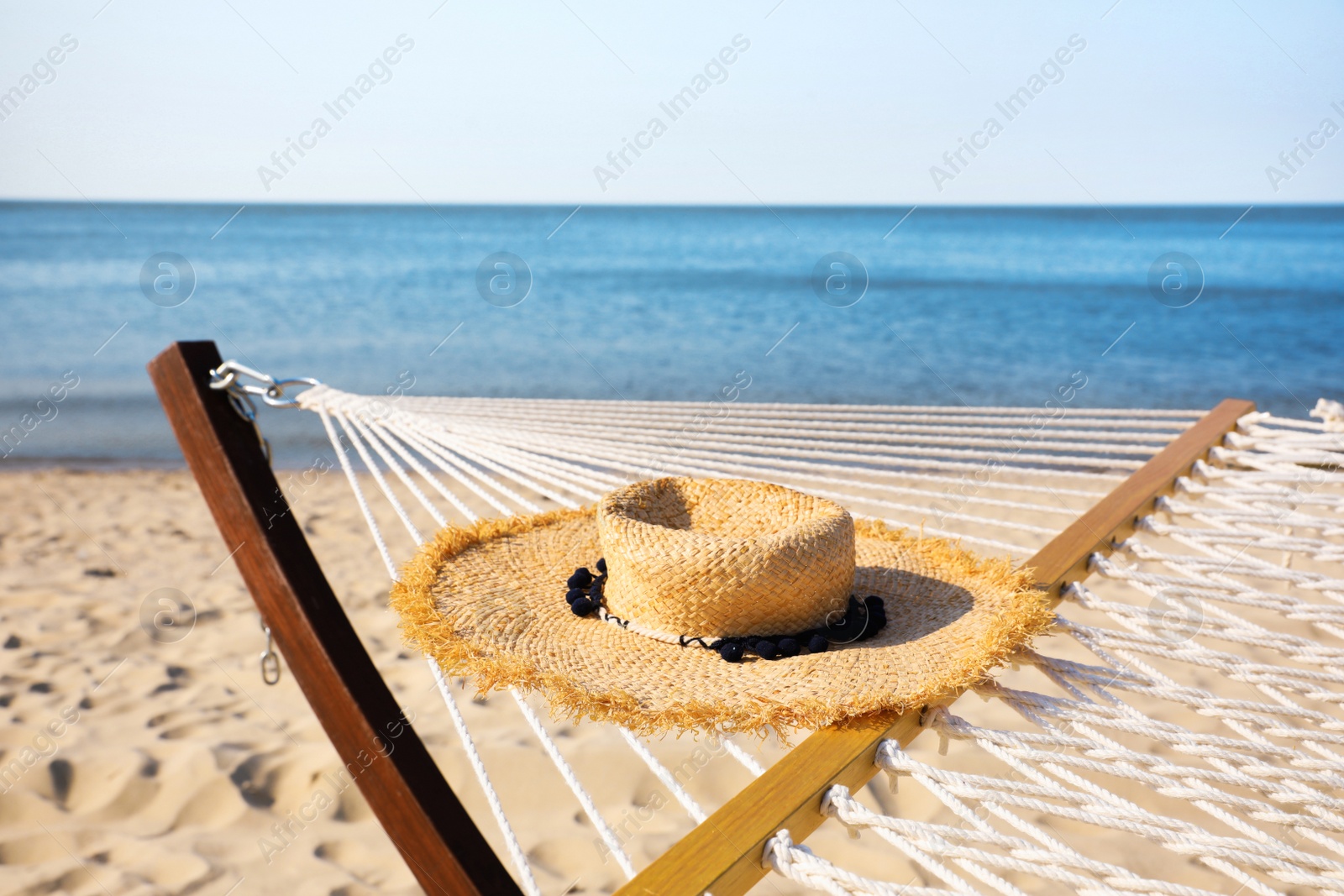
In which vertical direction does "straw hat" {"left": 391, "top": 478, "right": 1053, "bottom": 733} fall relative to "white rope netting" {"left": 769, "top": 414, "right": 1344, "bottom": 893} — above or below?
above

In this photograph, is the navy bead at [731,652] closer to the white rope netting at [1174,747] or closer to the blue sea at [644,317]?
the white rope netting at [1174,747]

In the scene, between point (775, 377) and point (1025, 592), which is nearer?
point (1025, 592)

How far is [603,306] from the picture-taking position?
12273mm

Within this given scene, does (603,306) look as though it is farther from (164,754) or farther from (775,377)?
(164,754)

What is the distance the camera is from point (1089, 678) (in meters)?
0.98

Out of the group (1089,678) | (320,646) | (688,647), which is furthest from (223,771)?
(1089,678)

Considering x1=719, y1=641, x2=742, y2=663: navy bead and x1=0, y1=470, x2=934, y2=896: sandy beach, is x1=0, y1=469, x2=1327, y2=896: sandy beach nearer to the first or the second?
x1=0, y1=470, x2=934, y2=896: sandy beach

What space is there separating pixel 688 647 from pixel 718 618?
44 mm

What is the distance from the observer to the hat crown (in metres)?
0.89

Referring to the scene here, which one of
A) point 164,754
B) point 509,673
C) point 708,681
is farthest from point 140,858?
point 708,681

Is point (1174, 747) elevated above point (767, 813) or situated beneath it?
situated beneath

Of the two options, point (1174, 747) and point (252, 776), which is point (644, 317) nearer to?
point (252, 776)

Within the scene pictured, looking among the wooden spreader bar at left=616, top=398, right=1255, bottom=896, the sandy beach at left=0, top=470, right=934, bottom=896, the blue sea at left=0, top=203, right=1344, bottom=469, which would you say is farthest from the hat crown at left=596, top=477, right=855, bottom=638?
the blue sea at left=0, top=203, right=1344, bottom=469

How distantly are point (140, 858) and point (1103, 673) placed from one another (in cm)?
165
